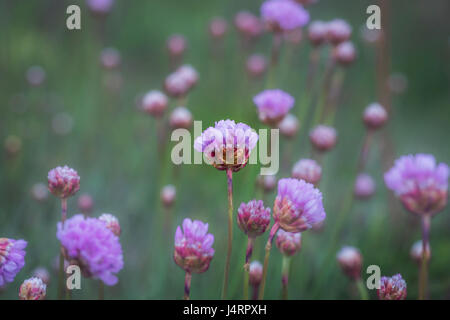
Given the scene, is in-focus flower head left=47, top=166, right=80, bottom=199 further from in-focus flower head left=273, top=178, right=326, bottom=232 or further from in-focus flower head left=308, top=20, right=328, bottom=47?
in-focus flower head left=308, top=20, right=328, bottom=47

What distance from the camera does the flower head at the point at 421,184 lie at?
716 mm

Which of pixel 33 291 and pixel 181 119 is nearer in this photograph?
pixel 33 291

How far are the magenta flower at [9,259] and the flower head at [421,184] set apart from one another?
2.13 ft

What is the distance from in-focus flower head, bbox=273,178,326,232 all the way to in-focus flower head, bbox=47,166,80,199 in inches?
15.4

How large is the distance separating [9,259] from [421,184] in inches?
27.5

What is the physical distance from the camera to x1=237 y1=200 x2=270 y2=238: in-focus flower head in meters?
0.77

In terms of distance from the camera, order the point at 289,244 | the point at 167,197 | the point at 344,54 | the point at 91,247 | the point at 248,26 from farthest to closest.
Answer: the point at 248,26, the point at 344,54, the point at 167,197, the point at 289,244, the point at 91,247

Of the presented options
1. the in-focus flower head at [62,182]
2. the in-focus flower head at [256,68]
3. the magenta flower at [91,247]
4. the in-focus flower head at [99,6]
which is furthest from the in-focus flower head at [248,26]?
the magenta flower at [91,247]

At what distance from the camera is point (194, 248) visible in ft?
2.43

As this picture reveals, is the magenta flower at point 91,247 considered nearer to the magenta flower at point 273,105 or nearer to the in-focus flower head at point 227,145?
the in-focus flower head at point 227,145

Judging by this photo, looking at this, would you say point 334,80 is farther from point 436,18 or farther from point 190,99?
point 436,18

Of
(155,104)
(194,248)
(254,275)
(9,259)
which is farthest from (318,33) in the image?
(9,259)

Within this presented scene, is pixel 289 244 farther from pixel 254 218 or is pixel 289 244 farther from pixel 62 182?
pixel 62 182

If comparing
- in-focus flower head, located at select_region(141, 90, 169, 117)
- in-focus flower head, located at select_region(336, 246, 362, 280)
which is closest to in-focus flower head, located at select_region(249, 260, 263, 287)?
in-focus flower head, located at select_region(336, 246, 362, 280)
